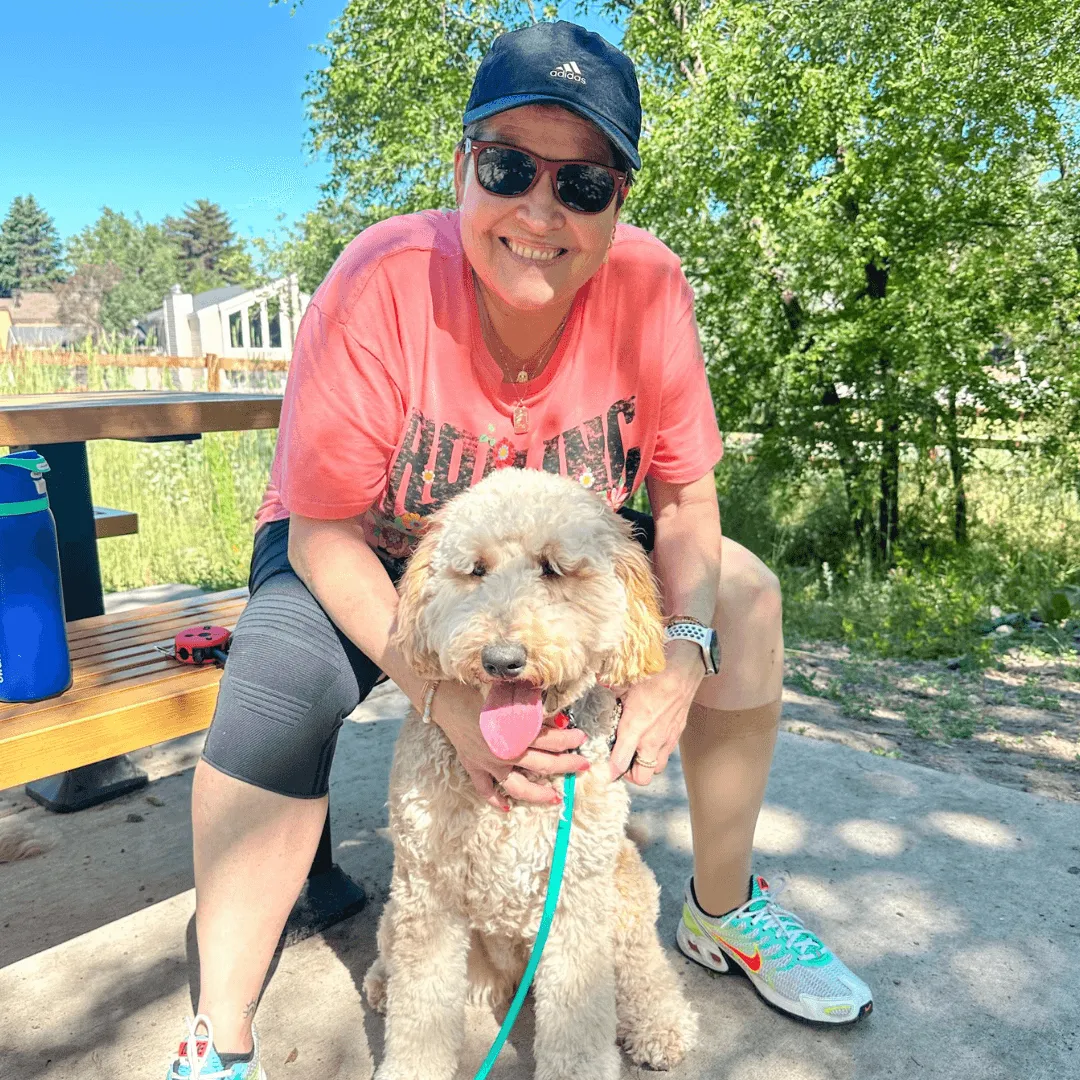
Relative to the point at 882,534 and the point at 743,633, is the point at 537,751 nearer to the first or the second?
→ the point at 743,633

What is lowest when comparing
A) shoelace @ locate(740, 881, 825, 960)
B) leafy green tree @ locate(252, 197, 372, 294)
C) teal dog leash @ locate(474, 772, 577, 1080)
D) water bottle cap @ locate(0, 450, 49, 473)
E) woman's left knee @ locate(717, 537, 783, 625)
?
shoelace @ locate(740, 881, 825, 960)

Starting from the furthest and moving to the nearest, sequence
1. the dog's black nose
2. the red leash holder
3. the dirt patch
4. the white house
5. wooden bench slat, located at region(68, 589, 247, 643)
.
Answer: the white house < the dirt patch < wooden bench slat, located at region(68, 589, 247, 643) < the red leash holder < the dog's black nose

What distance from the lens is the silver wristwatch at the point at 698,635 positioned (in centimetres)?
186

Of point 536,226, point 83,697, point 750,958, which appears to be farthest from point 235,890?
point 536,226

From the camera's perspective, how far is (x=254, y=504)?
28.3 ft

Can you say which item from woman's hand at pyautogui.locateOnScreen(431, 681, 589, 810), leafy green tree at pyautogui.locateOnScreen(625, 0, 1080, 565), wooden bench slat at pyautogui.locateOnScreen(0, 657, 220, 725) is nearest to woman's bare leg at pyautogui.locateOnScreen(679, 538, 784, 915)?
woman's hand at pyautogui.locateOnScreen(431, 681, 589, 810)

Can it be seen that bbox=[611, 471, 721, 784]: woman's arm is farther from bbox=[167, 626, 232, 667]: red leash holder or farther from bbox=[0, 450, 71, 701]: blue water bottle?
bbox=[0, 450, 71, 701]: blue water bottle

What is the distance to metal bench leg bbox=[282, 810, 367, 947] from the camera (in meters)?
2.35

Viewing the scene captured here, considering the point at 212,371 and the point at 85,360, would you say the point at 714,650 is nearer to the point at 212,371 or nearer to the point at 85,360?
the point at 85,360

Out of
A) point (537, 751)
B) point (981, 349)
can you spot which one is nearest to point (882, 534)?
point (981, 349)

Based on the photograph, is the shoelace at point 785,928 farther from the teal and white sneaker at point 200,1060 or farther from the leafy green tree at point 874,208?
the leafy green tree at point 874,208

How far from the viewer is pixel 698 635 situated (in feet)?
6.13

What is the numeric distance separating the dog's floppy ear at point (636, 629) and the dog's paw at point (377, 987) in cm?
90

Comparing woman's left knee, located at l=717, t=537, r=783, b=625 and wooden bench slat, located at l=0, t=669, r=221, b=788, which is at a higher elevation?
woman's left knee, located at l=717, t=537, r=783, b=625
